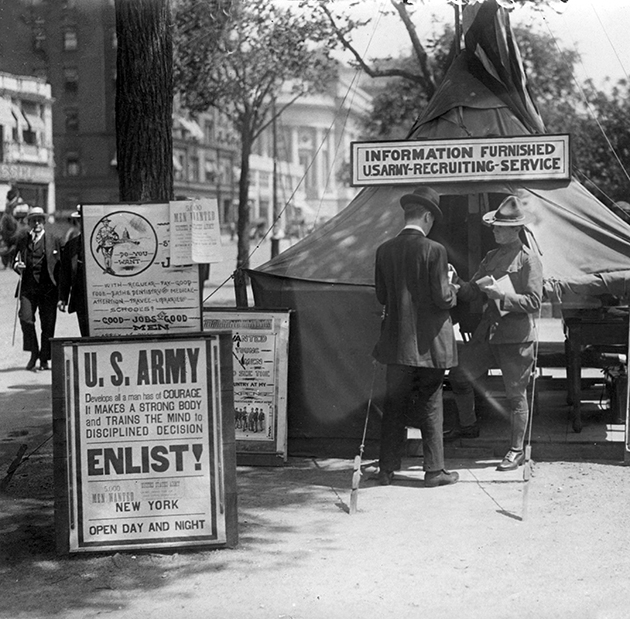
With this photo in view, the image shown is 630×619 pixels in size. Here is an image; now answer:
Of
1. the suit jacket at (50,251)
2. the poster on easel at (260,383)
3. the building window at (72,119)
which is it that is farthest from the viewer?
the building window at (72,119)

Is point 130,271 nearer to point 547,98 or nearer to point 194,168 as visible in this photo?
point 547,98

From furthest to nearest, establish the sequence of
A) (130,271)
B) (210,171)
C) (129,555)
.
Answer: (210,171)
(130,271)
(129,555)

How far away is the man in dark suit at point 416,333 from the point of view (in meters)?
7.04

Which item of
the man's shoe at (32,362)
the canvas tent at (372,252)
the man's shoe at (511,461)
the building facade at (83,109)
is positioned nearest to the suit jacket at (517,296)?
the canvas tent at (372,252)

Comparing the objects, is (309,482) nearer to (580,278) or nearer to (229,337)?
(229,337)

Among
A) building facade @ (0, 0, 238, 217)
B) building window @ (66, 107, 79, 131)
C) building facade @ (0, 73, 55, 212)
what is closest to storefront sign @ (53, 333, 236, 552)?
building facade @ (0, 0, 238, 217)

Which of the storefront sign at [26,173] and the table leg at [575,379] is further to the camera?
the storefront sign at [26,173]

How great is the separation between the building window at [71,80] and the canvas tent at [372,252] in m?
40.3

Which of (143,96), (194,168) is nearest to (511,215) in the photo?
(143,96)

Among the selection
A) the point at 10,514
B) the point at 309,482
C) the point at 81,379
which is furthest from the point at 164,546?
the point at 309,482

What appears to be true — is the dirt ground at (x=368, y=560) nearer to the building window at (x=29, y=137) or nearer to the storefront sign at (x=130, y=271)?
the storefront sign at (x=130, y=271)

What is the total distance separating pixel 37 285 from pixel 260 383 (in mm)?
5880

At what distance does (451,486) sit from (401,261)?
62.4 inches

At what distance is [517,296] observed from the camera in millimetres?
7395
